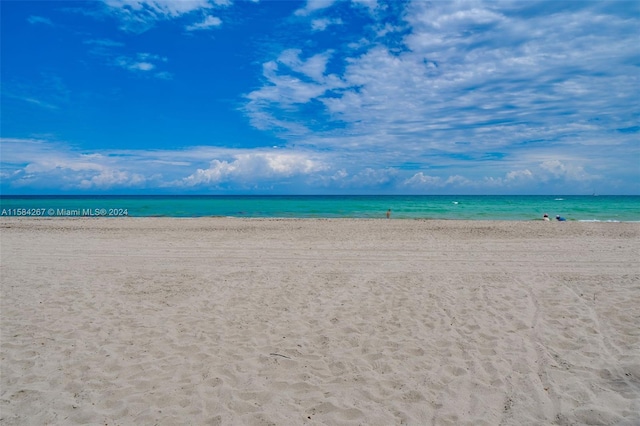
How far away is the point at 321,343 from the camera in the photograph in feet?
16.7

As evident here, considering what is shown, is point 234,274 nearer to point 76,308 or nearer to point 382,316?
point 76,308

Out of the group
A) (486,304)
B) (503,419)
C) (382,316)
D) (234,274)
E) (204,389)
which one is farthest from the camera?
(234,274)

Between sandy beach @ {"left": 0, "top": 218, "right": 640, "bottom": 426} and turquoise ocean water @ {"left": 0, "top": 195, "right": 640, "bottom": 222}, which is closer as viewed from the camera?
sandy beach @ {"left": 0, "top": 218, "right": 640, "bottom": 426}

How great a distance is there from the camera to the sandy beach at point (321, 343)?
369 cm

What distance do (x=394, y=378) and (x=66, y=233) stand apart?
59.8 feet

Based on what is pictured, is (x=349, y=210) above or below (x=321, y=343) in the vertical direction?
above

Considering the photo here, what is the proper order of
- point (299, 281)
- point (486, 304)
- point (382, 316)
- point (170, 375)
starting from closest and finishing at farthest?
1. point (170, 375)
2. point (382, 316)
3. point (486, 304)
4. point (299, 281)

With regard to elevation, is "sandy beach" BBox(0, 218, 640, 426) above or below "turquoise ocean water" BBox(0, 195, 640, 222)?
below

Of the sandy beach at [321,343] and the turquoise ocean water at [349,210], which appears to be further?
the turquoise ocean water at [349,210]

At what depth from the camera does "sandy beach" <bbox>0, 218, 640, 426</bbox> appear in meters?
3.69

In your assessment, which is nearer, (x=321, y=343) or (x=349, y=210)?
(x=321, y=343)

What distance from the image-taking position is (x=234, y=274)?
9.07 m

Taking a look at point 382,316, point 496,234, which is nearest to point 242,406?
point 382,316

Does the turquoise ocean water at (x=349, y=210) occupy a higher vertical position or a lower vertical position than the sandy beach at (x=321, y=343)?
higher
